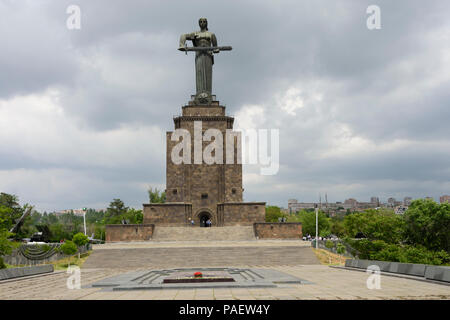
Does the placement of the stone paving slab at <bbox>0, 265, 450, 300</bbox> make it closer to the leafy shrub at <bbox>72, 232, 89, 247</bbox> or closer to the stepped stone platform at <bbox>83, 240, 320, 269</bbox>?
the stepped stone platform at <bbox>83, 240, 320, 269</bbox>

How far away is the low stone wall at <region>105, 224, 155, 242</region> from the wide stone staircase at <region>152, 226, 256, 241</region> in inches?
31.2

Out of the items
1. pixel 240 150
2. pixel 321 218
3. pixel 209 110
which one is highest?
pixel 209 110

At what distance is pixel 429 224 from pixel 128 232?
2420cm

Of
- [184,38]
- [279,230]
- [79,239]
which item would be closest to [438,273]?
[279,230]

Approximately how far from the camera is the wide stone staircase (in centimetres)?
3622

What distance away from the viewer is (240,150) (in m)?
43.1

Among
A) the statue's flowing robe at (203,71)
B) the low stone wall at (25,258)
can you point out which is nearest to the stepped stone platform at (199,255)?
the low stone wall at (25,258)

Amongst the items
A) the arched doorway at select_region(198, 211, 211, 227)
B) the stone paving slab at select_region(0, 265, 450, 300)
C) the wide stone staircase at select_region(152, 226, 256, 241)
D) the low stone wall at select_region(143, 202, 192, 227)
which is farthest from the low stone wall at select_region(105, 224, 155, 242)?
the stone paving slab at select_region(0, 265, 450, 300)

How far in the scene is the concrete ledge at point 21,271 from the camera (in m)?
18.0

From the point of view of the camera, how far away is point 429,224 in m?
31.9
